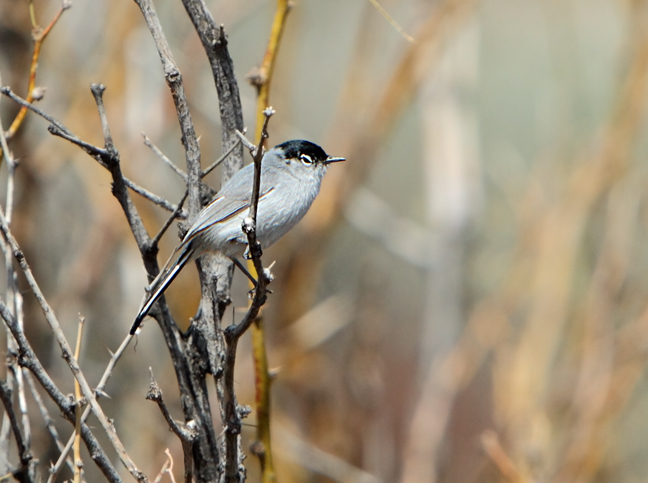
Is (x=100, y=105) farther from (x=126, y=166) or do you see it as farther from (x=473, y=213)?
(x=473, y=213)

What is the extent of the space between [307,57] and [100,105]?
817 centimetres

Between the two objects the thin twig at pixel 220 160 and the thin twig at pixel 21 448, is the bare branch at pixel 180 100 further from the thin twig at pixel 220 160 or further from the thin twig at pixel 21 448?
the thin twig at pixel 21 448

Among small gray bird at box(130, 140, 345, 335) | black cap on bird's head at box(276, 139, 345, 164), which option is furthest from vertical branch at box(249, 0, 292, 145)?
black cap on bird's head at box(276, 139, 345, 164)

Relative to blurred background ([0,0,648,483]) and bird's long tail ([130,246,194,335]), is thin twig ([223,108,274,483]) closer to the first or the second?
bird's long tail ([130,246,194,335])

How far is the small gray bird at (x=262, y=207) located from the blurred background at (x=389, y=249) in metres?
0.95

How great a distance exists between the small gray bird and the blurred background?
949 millimetres

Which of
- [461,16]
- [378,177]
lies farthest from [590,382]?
[378,177]

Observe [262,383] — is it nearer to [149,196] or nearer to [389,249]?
[149,196]

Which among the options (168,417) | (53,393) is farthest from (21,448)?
(168,417)

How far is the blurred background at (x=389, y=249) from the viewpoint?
11.4ft

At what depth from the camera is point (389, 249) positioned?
13.4ft

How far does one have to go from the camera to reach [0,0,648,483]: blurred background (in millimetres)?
3486

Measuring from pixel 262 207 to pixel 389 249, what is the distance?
182 centimetres

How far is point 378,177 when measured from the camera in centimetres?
990
